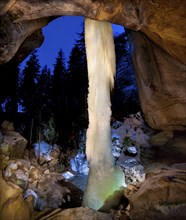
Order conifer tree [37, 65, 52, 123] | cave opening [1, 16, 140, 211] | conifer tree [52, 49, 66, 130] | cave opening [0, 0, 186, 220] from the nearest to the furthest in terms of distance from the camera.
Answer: cave opening [0, 0, 186, 220]
cave opening [1, 16, 140, 211]
conifer tree [52, 49, 66, 130]
conifer tree [37, 65, 52, 123]

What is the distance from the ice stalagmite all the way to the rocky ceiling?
3.28 ft

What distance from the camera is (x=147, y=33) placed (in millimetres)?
6590

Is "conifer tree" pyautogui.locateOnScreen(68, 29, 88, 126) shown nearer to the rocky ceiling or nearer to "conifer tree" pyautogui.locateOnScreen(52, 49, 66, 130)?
"conifer tree" pyautogui.locateOnScreen(52, 49, 66, 130)

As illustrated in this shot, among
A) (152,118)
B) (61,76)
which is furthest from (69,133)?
(152,118)

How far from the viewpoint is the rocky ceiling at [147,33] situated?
17.1 feet

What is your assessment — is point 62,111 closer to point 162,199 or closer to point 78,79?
point 78,79

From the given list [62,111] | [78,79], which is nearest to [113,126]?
[62,111]

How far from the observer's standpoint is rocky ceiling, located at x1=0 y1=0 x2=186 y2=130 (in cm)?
520

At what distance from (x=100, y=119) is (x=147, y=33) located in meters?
2.92

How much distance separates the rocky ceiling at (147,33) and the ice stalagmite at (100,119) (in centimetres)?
100

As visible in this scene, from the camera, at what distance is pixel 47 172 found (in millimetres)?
11008

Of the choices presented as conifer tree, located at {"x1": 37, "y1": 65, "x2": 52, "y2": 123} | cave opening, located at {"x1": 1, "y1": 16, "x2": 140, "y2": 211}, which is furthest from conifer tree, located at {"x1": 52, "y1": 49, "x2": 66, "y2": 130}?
conifer tree, located at {"x1": 37, "y1": 65, "x2": 52, "y2": 123}

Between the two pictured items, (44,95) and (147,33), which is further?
(44,95)

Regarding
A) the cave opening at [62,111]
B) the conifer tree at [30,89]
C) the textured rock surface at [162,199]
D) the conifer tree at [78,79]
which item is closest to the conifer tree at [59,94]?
the cave opening at [62,111]
